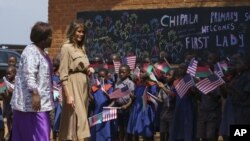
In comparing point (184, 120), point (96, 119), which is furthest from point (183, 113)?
point (96, 119)

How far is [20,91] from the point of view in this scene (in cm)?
733

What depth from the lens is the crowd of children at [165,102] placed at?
9.62 metres

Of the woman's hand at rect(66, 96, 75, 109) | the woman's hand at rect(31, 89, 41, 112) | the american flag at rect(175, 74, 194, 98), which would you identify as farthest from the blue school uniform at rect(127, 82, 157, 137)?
the woman's hand at rect(31, 89, 41, 112)

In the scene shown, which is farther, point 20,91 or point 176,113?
point 176,113

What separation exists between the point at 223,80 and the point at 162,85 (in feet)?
4.50

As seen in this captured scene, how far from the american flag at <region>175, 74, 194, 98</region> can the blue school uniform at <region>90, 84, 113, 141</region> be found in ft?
5.51

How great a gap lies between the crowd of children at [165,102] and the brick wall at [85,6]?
136cm

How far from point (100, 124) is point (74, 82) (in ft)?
10.6

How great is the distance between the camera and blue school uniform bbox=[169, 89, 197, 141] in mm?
10522

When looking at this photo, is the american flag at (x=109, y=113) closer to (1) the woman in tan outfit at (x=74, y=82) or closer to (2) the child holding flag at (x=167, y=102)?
(2) the child holding flag at (x=167, y=102)

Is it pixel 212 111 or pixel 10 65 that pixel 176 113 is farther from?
pixel 10 65

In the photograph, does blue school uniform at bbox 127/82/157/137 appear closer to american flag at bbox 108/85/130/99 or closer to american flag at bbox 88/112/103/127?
american flag at bbox 108/85/130/99

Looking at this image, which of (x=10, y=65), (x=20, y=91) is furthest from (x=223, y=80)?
(x=10, y=65)

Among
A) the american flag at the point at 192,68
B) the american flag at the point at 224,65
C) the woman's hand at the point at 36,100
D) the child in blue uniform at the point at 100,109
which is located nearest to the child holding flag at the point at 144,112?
the child in blue uniform at the point at 100,109
